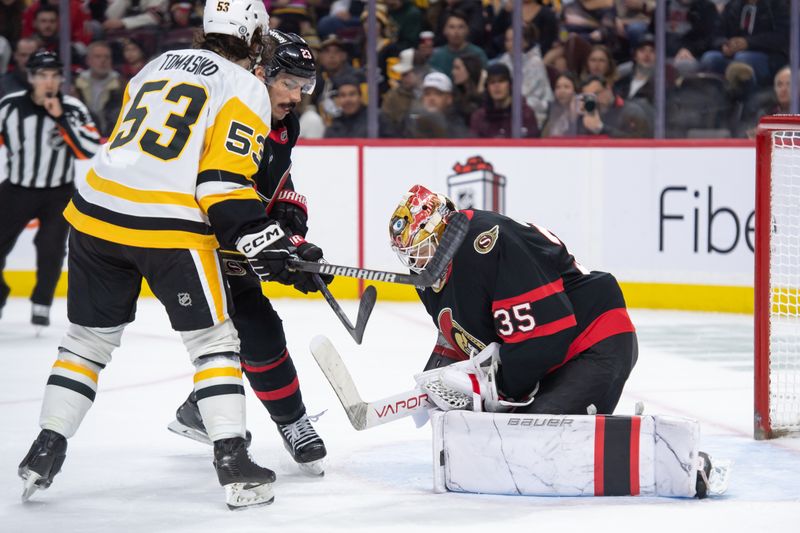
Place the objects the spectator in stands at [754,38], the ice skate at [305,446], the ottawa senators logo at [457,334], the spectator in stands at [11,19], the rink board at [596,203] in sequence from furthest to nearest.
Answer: the spectator in stands at [11,19], the spectator in stands at [754,38], the rink board at [596,203], the ice skate at [305,446], the ottawa senators logo at [457,334]

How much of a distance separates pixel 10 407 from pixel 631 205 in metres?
3.38

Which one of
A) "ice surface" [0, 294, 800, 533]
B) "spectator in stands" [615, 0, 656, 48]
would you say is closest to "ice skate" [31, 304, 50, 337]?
"ice surface" [0, 294, 800, 533]

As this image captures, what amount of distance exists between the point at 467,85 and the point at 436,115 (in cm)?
23

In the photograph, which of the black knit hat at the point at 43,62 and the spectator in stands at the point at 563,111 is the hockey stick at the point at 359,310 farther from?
the spectator in stands at the point at 563,111

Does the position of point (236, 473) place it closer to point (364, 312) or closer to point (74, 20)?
point (364, 312)

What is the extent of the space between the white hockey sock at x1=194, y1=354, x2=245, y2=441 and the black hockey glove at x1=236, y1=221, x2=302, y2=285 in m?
0.21

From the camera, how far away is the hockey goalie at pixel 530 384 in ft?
8.95

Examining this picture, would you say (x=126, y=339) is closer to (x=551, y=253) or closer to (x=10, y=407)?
(x=10, y=407)

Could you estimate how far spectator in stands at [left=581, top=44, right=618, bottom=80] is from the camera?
21.3ft

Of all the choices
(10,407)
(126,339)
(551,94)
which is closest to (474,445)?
(10,407)

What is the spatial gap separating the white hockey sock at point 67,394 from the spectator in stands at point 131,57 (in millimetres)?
4508

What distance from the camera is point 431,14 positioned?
6.88 m

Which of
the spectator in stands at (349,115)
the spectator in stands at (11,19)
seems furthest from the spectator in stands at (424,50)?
the spectator in stands at (11,19)

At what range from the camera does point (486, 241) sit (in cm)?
276
